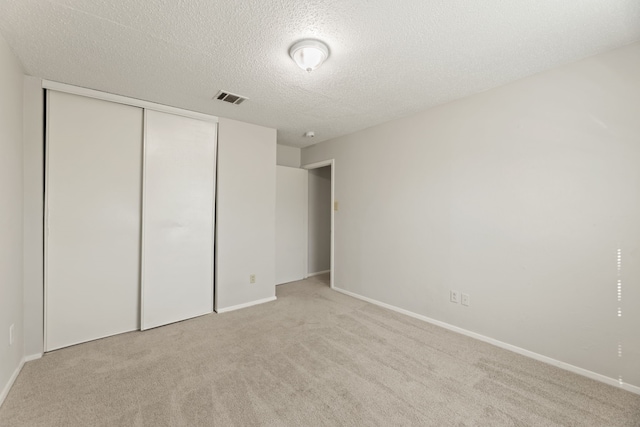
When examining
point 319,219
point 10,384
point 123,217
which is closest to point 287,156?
point 319,219

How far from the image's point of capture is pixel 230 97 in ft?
8.91

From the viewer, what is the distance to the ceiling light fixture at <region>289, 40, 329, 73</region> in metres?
1.82

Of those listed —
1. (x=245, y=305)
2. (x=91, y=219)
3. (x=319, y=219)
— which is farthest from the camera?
(x=319, y=219)

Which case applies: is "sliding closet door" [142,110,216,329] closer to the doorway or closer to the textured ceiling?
the textured ceiling

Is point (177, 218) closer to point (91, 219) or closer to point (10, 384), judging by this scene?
point (91, 219)

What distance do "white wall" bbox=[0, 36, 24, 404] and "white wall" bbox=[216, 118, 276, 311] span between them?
64.4 inches

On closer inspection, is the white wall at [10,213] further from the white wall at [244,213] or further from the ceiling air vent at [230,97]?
the white wall at [244,213]

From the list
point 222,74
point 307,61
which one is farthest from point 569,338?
point 222,74

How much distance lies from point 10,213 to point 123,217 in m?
0.84

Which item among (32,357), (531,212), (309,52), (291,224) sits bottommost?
(32,357)

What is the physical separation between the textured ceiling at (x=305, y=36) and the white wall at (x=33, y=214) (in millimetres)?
288

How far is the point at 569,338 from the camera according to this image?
2084 millimetres

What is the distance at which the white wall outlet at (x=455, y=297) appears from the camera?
2.75 meters

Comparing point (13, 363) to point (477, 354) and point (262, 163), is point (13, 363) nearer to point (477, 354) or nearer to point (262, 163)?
point (262, 163)
